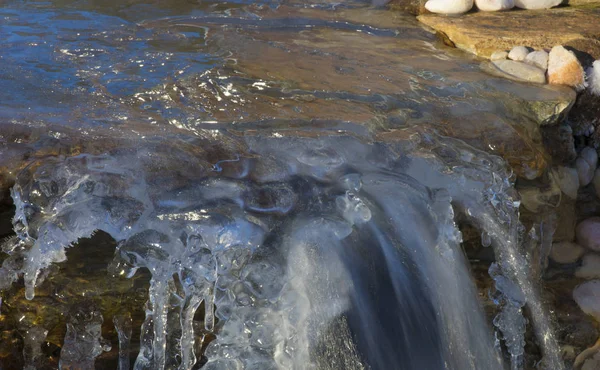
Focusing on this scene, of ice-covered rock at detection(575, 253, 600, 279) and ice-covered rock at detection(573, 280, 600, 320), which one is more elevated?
ice-covered rock at detection(575, 253, 600, 279)

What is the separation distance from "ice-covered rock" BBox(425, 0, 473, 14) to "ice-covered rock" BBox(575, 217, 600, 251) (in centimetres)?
128

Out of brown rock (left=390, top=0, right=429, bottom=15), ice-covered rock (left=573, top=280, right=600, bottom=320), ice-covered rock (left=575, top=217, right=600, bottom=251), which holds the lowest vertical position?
ice-covered rock (left=573, top=280, right=600, bottom=320)

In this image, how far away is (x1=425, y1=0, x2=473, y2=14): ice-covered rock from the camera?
380cm

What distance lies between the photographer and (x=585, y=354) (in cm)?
289

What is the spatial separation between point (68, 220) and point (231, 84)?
96 cm

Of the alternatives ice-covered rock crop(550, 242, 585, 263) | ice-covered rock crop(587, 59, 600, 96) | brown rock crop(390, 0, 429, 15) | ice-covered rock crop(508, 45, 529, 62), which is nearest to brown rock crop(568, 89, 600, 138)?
ice-covered rock crop(587, 59, 600, 96)

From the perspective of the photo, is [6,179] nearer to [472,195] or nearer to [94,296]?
[94,296]

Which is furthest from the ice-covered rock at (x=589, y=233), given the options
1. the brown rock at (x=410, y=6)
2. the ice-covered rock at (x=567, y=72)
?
the brown rock at (x=410, y=6)

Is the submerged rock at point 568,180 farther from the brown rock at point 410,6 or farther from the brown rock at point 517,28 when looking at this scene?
the brown rock at point 410,6

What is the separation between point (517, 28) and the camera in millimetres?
3549

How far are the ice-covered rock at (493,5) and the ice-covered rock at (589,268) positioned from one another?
1.35 meters

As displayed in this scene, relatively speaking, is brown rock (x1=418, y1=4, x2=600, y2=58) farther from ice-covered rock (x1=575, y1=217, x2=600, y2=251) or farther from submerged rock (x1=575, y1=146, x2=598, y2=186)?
ice-covered rock (x1=575, y1=217, x2=600, y2=251)

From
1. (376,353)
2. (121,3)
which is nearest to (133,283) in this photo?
(376,353)

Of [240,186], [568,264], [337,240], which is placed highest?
[240,186]
